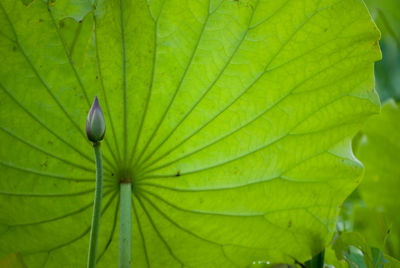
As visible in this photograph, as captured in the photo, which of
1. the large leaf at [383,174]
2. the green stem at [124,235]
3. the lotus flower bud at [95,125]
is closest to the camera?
the lotus flower bud at [95,125]

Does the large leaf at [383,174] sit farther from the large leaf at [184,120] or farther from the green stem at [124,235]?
the green stem at [124,235]

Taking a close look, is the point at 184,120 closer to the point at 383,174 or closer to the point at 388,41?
the point at 383,174

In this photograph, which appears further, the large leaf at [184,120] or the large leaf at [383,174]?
the large leaf at [383,174]

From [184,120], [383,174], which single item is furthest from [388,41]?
[184,120]

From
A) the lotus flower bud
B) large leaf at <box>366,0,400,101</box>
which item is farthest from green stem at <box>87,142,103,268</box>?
large leaf at <box>366,0,400,101</box>

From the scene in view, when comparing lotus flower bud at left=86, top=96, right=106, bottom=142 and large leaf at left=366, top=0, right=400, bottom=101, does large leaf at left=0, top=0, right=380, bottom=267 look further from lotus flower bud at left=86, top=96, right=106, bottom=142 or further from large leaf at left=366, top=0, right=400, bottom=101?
large leaf at left=366, top=0, right=400, bottom=101

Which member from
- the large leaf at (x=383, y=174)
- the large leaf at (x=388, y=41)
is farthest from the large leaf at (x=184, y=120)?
the large leaf at (x=388, y=41)

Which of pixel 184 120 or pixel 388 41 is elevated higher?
pixel 388 41
